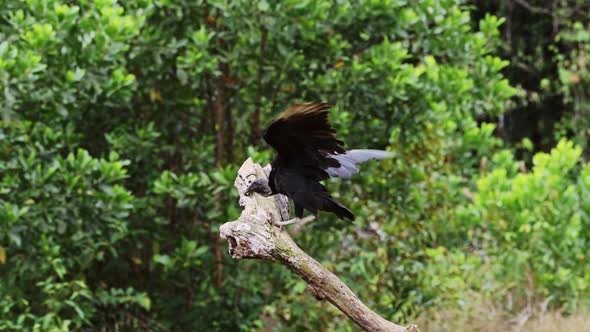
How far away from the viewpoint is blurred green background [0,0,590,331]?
4734mm

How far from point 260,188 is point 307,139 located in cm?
34

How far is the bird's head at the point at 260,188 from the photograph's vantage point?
3273 mm

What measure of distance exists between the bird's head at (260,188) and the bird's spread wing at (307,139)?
0.14 m

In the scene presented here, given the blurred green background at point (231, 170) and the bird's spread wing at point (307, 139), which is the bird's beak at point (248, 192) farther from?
the blurred green background at point (231, 170)

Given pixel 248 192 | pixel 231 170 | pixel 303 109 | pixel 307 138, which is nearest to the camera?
pixel 303 109

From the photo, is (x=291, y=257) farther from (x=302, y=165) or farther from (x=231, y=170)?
(x=231, y=170)

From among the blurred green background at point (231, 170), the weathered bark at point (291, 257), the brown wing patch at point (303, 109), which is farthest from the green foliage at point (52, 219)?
the brown wing patch at point (303, 109)

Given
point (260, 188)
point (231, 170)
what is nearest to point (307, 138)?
point (260, 188)

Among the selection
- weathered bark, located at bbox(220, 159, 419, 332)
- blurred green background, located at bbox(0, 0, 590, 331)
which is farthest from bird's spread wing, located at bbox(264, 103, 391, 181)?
blurred green background, located at bbox(0, 0, 590, 331)

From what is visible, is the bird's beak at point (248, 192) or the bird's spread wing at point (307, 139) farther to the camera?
the bird's beak at point (248, 192)

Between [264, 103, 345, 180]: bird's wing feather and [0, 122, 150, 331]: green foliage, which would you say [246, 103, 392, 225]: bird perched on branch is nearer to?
[264, 103, 345, 180]: bird's wing feather

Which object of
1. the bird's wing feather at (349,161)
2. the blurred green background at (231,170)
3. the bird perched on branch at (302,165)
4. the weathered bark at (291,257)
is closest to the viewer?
the weathered bark at (291,257)

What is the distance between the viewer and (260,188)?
10.8 feet

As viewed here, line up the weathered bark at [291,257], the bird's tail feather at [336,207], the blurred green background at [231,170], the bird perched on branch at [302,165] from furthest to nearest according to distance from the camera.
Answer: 1. the blurred green background at [231,170]
2. the bird's tail feather at [336,207]
3. the bird perched on branch at [302,165]
4. the weathered bark at [291,257]
